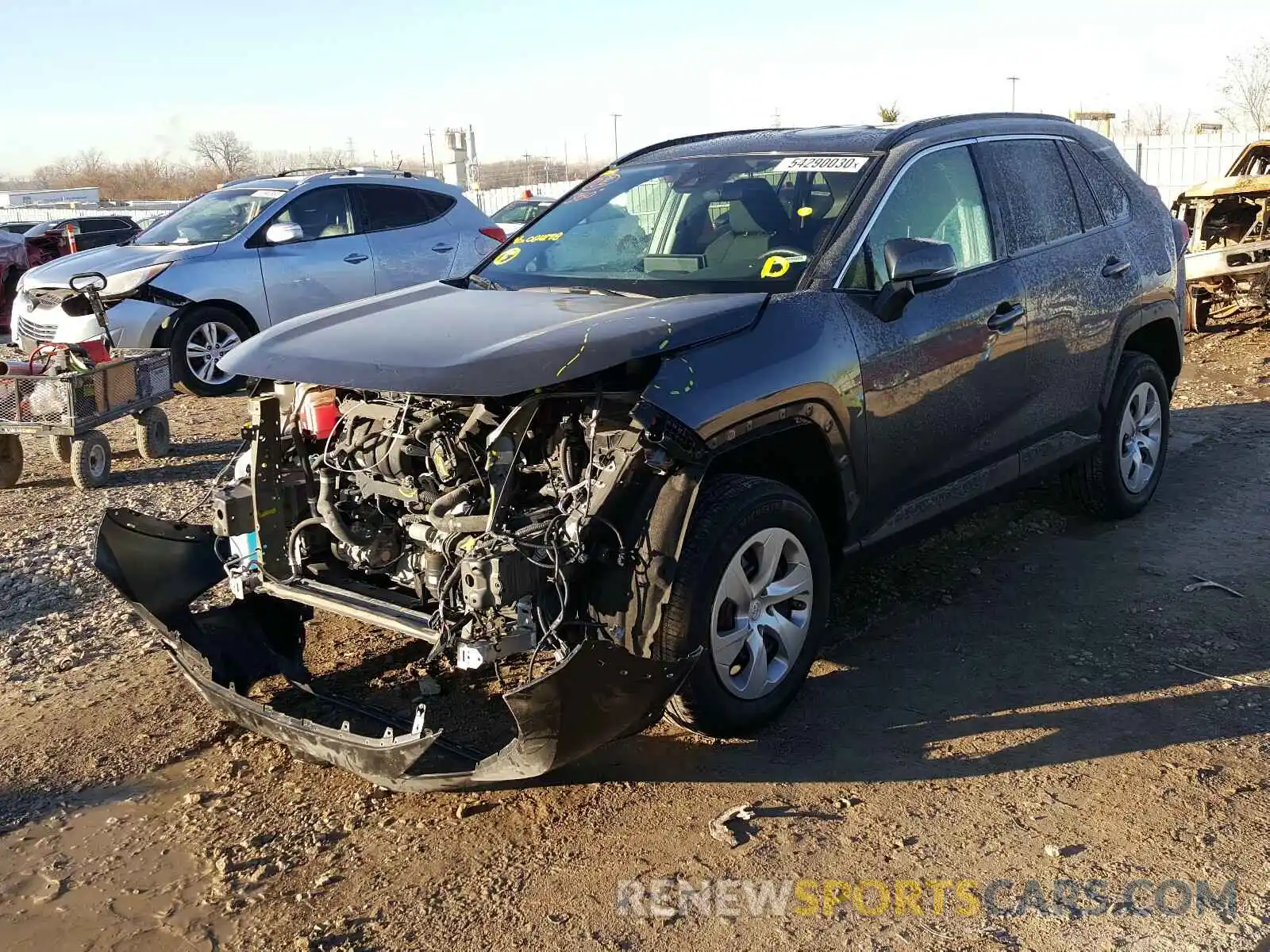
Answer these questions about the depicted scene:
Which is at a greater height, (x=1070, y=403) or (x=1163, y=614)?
(x=1070, y=403)

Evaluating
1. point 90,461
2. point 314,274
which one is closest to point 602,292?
point 90,461

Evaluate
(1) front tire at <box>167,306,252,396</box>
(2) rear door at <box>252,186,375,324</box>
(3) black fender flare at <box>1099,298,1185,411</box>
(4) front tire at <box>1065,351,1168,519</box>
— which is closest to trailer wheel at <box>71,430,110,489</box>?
(1) front tire at <box>167,306,252,396</box>

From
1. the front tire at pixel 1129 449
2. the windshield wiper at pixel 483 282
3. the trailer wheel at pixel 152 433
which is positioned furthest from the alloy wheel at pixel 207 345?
the front tire at pixel 1129 449

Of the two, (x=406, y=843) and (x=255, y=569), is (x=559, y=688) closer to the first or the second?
(x=406, y=843)

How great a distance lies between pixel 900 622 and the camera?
500 cm

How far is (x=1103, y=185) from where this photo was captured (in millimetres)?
5820

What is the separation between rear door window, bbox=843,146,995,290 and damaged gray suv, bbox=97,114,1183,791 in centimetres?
1

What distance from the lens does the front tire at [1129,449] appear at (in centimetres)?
588

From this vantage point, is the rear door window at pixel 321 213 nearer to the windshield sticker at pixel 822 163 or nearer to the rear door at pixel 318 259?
the rear door at pixel 318 259

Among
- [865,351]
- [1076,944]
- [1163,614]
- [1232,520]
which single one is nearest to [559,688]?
[1076,944]

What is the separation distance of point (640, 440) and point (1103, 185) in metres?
3.51

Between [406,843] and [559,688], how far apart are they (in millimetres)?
763

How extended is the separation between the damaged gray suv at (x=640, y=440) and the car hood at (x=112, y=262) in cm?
535

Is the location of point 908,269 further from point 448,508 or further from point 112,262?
point 112,262
